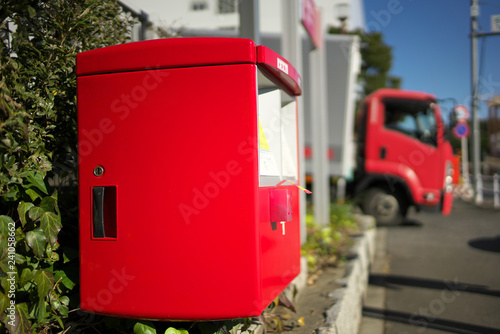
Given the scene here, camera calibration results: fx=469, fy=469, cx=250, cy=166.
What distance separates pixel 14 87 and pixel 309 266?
3.63 metres

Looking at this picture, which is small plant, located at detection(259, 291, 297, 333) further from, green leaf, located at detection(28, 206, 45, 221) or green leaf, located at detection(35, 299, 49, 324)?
green leaf, located at detection(28, 206, 45, 221)

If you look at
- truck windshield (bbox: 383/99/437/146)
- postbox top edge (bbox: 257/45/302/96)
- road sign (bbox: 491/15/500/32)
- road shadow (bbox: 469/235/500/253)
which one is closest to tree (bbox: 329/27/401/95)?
road sign (bbox: 491/15/500/32)

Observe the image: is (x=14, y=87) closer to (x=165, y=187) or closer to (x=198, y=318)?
(x=165, y=187)

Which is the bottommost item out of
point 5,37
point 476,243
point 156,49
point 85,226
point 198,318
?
point 476,243

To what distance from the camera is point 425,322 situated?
4.43 meters

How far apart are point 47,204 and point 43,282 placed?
0.35m

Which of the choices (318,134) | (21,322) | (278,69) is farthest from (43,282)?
(318,134)

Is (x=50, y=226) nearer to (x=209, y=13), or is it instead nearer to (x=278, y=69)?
(x=278, y=69)

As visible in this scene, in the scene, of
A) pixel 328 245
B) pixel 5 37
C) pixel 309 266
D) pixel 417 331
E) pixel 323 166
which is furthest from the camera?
pixel 323 166

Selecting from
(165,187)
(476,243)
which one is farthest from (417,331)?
(476,243)

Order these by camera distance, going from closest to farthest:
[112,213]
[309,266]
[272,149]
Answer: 1. [112,213]
2. [272,149]
3. [309,266]

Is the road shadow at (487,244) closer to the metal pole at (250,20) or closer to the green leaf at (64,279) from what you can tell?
the metal pole at (250,20)

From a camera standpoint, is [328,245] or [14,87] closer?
[14,87]

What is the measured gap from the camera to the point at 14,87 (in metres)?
1.98
